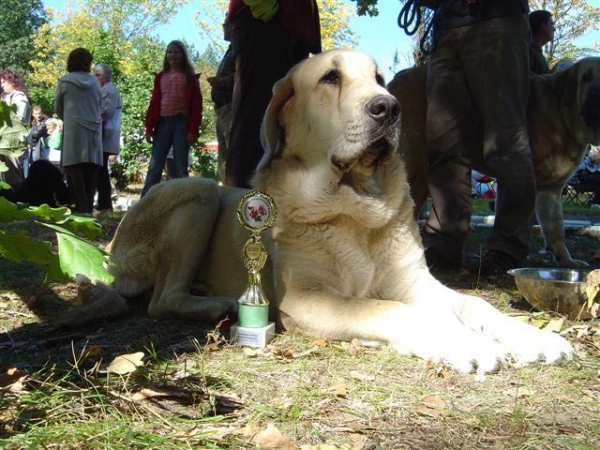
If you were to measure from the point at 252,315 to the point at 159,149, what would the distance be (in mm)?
6284

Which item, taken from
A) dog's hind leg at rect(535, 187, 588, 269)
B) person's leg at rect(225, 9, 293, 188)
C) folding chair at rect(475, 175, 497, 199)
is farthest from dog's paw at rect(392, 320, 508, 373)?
folding chair at rect(475, 175, 497, 199)

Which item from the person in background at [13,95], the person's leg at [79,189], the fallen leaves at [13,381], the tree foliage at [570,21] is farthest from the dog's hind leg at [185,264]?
the tree foliage at [570,21]

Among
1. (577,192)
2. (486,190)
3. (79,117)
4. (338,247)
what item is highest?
(79,117)

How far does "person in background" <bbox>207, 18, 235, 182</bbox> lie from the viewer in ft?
17.8

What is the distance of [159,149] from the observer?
8.52 m

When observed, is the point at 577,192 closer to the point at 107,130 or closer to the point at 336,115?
the point at 107,130

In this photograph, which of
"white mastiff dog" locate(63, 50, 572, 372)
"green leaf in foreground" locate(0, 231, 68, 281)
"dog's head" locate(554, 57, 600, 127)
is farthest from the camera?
"dog's head" locate(554, 57, 600, 127)

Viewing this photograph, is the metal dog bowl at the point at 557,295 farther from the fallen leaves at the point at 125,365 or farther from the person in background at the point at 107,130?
the person in background at the point at 107,130

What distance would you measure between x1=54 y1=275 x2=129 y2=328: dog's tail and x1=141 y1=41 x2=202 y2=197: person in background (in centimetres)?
512

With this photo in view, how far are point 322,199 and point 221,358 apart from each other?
0.92 metres

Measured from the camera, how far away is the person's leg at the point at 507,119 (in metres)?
4.34

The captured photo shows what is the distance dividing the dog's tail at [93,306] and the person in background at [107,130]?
6798 mm

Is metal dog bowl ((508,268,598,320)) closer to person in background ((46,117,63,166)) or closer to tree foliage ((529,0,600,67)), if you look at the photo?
person in background ((46,117,63,166))

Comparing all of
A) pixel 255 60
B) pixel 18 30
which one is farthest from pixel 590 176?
pixel 18 30
